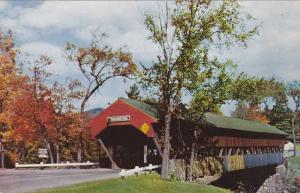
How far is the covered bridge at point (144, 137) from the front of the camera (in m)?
30.1

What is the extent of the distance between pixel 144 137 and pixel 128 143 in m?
1.60

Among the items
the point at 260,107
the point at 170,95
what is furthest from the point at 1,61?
the point at 260,107

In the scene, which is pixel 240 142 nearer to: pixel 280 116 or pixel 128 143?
pixel 128 143

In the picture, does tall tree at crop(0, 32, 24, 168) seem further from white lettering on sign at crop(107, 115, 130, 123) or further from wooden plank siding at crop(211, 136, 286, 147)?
wooden plank siding at crop(211, 136, 286, 147)

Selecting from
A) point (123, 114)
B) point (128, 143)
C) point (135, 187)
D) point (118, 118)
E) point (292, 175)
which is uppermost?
point (123, 114)

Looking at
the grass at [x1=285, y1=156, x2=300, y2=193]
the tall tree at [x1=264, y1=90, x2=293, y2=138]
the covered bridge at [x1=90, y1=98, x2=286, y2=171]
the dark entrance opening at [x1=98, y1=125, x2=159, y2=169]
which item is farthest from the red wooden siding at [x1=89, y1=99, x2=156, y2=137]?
the tall tree at [x1=264, y1=90, x2=293, y2=138]

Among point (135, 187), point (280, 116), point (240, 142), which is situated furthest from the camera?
point (280, 116)

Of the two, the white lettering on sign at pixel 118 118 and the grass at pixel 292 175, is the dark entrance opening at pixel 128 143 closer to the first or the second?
the white lettering on sign at pixel 118 118

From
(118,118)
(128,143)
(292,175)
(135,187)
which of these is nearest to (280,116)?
(292,175)

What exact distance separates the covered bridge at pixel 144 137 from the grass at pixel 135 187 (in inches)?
173

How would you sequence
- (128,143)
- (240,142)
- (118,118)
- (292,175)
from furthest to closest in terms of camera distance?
(292,175) → (240,142) → (128,143) → (118,118)

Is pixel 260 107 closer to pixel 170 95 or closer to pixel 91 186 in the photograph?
pixel 170 95

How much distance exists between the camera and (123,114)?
1227 inches

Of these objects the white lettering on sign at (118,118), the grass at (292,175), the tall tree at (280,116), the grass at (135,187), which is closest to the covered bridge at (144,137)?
the white lettering on sign at (118,118)
